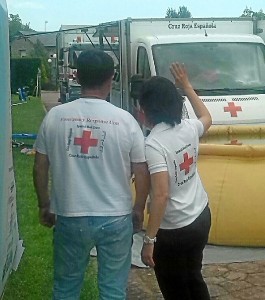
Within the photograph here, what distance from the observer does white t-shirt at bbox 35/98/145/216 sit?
3.97m

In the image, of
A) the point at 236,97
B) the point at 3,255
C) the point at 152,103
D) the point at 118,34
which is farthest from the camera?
the point at 118,34

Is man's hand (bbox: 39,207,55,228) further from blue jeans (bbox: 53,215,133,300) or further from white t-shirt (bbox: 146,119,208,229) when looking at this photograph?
white t-shirt (bbox: 146,119,208,229)

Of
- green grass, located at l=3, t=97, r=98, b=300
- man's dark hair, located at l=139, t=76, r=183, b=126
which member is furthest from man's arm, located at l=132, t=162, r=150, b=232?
green grass, located at l=3, t=97, r=98, b=300

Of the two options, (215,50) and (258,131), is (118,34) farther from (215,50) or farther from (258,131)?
(258,131)

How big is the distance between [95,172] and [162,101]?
0.62 meters

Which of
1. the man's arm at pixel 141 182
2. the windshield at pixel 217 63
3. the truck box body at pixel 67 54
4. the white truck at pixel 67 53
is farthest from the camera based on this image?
the truck box body at pixel 67 54

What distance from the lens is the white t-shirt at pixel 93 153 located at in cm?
397

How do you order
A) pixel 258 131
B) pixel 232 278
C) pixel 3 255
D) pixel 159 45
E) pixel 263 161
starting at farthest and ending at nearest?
pixel 159 45
pixel 258 131
pixel 263 161
pixel 232 278
pixel 3 255

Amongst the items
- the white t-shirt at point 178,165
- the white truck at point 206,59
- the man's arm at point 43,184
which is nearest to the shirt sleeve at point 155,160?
the white t-shirt at point 178,165

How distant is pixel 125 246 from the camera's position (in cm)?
411

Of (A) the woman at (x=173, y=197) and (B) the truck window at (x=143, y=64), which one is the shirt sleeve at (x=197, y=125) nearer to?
(A) the woman at (x=173, y=197)

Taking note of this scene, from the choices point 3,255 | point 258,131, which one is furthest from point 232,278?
point 258,131

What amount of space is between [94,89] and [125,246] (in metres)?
0.87

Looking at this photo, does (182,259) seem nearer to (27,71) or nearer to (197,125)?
(197,125)
